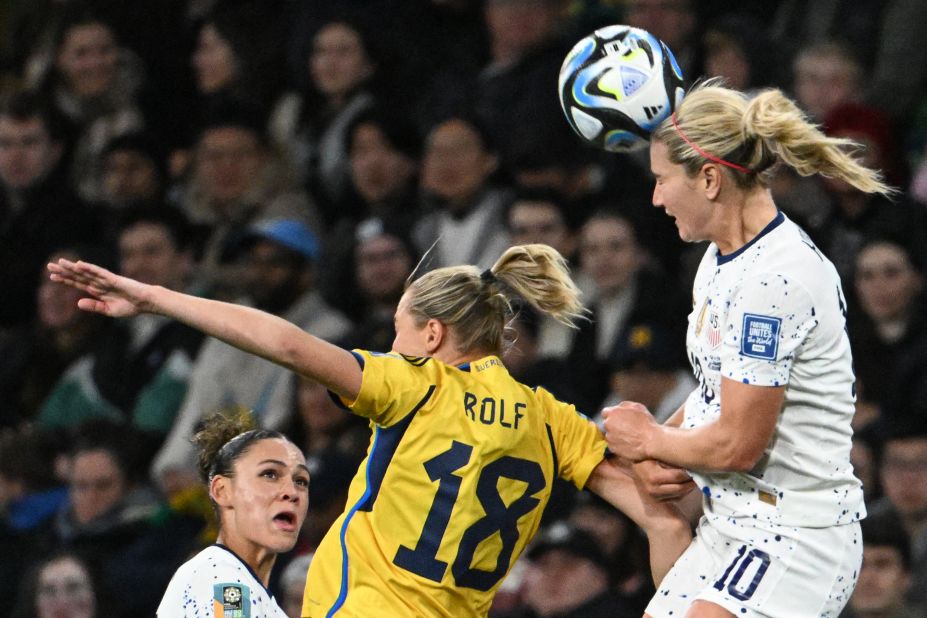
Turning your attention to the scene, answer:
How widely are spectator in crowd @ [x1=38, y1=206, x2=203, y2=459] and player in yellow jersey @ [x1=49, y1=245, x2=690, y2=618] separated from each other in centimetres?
430

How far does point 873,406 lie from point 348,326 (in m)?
2.46

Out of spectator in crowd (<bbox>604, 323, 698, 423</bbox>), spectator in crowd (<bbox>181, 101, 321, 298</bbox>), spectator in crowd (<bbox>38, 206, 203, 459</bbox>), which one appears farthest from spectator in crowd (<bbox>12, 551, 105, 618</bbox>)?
spectator in crowd (<bbox>604, 323, 698, 423</bbox>)

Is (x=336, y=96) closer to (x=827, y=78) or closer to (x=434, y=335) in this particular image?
(x=827, y=78)

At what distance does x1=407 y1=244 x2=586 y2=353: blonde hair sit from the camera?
4.58 m

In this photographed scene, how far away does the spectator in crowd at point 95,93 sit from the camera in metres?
10.4

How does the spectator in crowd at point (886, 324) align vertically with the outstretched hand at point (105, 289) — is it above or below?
below

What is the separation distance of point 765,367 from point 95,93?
7.12m

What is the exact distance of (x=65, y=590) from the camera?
7.86 meters

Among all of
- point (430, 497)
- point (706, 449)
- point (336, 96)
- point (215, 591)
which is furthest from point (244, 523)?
point (336, 96)

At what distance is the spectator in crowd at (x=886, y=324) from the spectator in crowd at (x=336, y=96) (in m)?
2.89

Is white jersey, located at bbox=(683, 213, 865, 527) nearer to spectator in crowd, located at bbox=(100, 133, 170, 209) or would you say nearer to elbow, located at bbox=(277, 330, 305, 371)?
elbow, located at bbox=(277, 330, 305, 371)

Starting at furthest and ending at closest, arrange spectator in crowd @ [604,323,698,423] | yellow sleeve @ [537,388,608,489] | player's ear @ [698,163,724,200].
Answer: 1. spectator in crowd @ [604,323,698,423]
2. yellow sleeve @ [537,388,608,489]
3. player's ear @ [698,163,724,200]

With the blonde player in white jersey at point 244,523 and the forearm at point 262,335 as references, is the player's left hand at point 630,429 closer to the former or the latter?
the forearm at point 262,335

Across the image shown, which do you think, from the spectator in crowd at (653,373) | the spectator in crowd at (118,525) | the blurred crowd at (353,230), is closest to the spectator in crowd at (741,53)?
the blurred crowd at (353,230)
